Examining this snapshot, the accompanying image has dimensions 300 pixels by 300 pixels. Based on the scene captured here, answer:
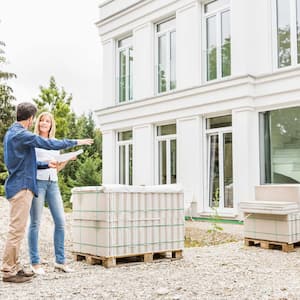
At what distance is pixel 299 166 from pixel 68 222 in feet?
16.6

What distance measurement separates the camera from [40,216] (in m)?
4.59

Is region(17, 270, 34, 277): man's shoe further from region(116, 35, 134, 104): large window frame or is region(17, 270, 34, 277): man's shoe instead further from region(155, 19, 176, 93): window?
region(116, 35, 134, 104): large window frame

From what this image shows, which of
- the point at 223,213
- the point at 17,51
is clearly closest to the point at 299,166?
the point at 223,213

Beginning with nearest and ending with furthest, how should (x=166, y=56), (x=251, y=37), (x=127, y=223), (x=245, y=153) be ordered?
(x=127, y=223) → (x=245, y=153) → (x=251, y=37) → (x=166, y=56)

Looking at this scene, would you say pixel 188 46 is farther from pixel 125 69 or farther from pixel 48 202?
pixel 48 202

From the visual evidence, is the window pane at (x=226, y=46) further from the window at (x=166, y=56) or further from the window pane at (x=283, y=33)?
the window at (x=166, y=56)

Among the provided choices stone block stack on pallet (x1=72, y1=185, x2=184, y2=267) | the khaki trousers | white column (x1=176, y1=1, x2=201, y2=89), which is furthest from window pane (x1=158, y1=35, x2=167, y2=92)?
the khaki trousers

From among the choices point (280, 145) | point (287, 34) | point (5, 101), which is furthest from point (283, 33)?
point (5, 101)

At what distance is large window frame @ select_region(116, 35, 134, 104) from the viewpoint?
14.2m

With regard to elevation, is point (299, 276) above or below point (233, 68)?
below

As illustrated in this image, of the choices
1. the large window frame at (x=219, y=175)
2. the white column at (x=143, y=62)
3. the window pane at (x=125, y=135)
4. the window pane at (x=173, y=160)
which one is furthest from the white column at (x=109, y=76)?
the large window frame at (x=219, y=175)

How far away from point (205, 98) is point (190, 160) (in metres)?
1.63

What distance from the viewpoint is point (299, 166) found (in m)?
9.83

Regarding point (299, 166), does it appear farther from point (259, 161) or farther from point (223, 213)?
point (223, 213)
